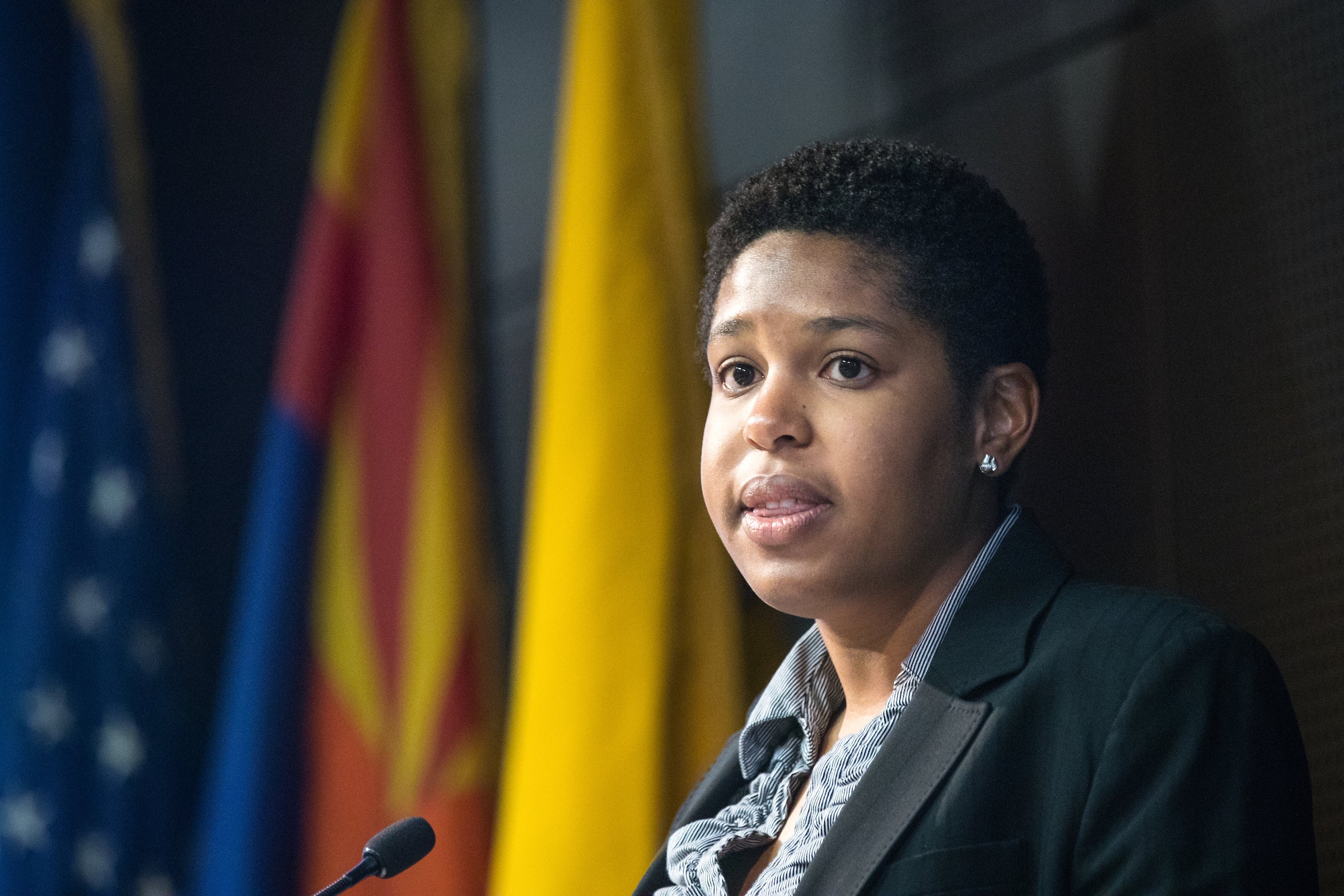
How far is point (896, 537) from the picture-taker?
5.01 feet

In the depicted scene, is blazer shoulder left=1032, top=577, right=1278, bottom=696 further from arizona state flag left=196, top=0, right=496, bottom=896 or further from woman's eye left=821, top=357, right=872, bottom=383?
arizona state flag left=196, top=0, right=496, bottom=896

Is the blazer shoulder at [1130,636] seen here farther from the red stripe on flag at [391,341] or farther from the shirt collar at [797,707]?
the red stripe on flag at [391,341]

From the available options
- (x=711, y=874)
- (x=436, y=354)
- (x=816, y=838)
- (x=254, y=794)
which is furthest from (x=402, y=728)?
(x=816, y=838)

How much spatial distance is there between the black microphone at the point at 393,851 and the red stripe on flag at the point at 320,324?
5.57ft

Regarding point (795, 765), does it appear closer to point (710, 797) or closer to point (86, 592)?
point (710, 797)

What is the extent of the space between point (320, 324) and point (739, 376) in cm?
177

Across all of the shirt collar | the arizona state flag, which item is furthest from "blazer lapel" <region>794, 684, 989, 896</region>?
the arizona state flag

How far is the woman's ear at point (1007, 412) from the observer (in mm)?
1597

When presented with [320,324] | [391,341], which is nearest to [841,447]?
[391,341]

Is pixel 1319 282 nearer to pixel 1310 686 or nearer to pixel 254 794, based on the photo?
pixel 1310 686

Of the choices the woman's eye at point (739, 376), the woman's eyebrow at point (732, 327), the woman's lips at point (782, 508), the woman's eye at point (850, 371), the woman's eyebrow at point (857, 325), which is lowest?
the woman's lips at point (782, 508)

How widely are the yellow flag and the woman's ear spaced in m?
0.89

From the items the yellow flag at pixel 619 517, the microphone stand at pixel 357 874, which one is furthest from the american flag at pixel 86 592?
the microphone stand at pixel 357 874

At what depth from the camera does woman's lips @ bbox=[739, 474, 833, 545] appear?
5.00 ft
